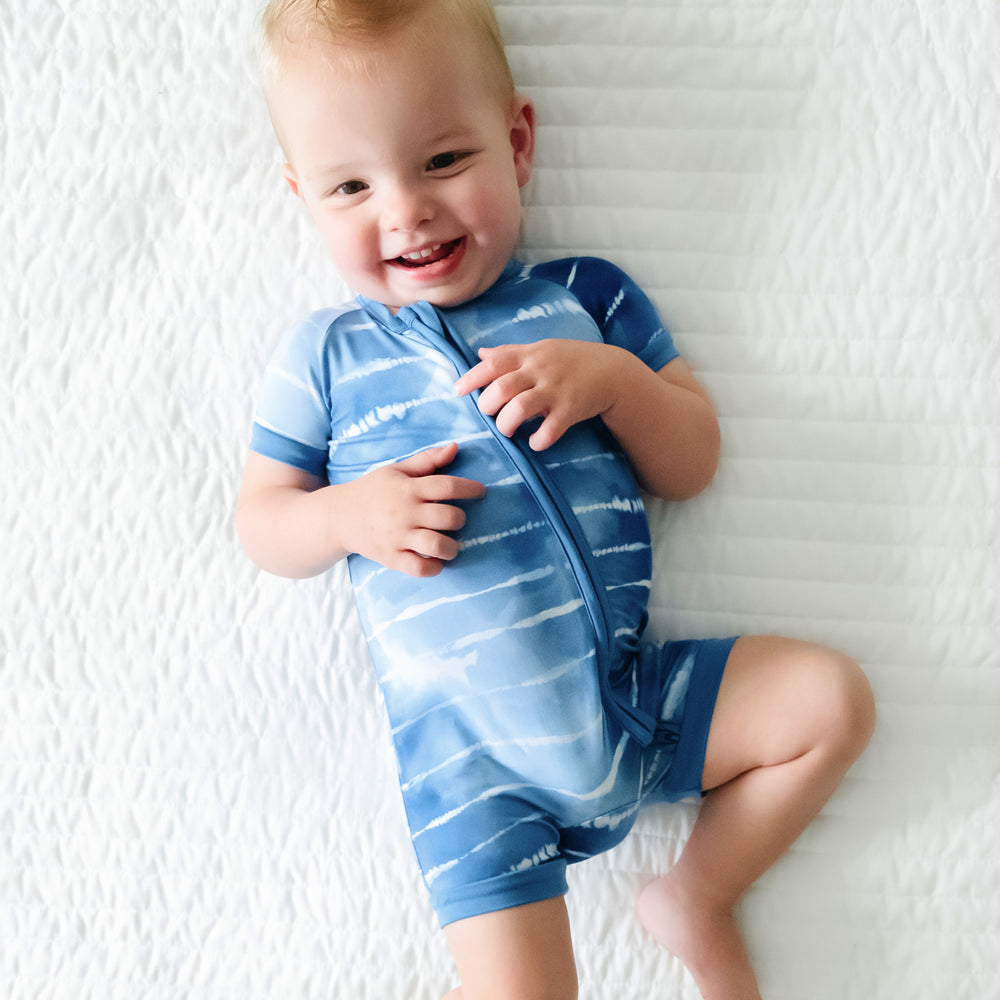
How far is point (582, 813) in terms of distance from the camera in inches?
31.6

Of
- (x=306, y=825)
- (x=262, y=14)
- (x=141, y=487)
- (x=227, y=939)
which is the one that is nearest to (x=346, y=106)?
(x=262, y=14)

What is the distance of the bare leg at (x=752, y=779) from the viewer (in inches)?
31.6

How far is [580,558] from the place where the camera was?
2.63 feet

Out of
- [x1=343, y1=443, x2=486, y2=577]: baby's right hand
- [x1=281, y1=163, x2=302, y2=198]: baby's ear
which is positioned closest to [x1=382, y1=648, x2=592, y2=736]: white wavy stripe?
[x1=343, y1=443, x2=486, y2=577]: baby's right hand

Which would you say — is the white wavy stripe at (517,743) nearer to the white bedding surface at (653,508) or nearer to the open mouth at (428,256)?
the white bedding surface at (653,508)

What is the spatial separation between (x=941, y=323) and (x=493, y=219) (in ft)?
1.42

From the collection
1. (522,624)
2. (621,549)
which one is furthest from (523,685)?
(621,549)

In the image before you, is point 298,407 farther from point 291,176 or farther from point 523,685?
point 523,685

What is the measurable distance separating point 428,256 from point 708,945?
0.65m

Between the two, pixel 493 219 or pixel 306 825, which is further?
pixel 306 825

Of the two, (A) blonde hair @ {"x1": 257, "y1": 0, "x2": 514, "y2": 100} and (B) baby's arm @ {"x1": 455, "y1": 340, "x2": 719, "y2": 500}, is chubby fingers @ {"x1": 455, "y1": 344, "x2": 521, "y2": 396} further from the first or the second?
(A) blonde hair @ {"x1": 257, "y1": 0, "x2": 514, "y2": 100}

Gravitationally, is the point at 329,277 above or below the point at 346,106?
below

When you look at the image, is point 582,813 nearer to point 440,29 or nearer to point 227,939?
point 227,939

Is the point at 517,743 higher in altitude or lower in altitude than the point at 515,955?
higher
